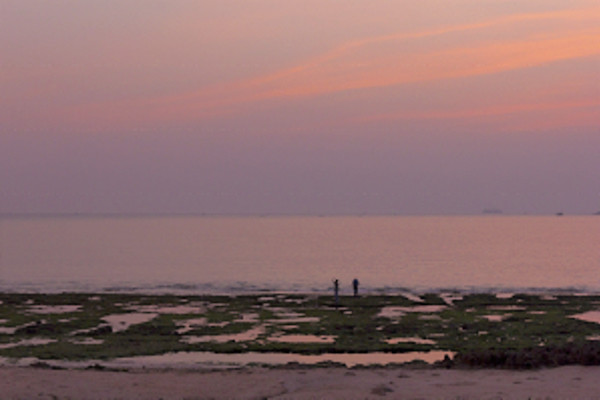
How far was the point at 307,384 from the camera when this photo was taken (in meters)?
23.0

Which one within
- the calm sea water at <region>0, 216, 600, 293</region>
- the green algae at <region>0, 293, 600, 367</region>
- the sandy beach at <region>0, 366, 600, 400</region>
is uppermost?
the sandy beach at <region>0, 366, 600, 400</region>

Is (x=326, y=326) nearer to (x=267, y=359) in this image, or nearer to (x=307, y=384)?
(x=267, y=359)

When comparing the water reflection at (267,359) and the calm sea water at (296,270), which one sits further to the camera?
the calm sea water at (296,270)

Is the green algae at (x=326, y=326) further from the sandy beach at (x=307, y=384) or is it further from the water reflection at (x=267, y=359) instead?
the sandy beach at (x=307, y=384)

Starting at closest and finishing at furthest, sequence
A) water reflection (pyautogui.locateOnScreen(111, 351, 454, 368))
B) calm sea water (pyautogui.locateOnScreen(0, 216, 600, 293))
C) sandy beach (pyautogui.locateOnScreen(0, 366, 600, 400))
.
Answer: sandy beach (pyautogui.locateOnScreen(0, 366, 600, 400))
water reflection (pyautogui.locateOnScreen(111, 351, 454, 368))
calm sea water (pyautogui.locateOnScreen(0, 216, 600, 293))

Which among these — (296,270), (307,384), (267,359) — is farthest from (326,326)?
(296,270)

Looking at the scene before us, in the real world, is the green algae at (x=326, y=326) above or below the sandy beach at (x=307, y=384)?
below

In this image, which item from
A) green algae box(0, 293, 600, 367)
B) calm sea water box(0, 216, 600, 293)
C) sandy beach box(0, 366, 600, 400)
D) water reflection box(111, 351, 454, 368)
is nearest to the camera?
sandy beach box(0, 366, 600, 400)

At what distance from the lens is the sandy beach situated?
68.1 feet

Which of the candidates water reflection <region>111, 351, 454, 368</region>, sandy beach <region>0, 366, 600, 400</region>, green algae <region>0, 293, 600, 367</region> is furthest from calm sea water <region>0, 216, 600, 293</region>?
sandy beach <region>0, 366, 600, 400</region>

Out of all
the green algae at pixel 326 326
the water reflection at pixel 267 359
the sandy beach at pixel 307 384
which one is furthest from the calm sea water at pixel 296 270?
the sandy beach at pixel 307 384

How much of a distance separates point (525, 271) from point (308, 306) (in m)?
60.0

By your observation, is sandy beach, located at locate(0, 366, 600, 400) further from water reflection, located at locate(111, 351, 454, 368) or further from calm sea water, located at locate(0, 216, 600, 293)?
calm sea water, located at locate(0, 216, 600, 293)

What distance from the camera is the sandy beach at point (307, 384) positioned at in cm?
2077
